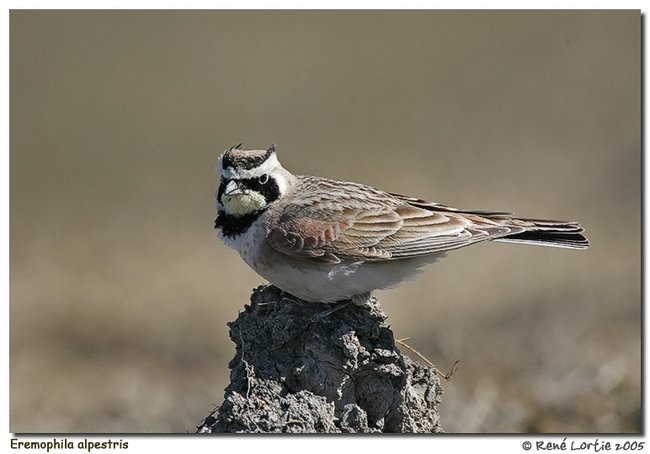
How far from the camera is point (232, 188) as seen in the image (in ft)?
23.6

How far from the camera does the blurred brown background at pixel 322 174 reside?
11.5m

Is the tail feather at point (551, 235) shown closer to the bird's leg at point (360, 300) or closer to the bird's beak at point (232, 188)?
the bird's leg at point (360, 300)

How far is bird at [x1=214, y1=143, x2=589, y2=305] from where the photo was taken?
7.05 metres

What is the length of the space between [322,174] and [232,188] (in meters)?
10.5

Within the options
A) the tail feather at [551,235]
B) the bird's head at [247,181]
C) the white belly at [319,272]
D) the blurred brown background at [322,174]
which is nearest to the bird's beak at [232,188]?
the bird's head at [247,181]

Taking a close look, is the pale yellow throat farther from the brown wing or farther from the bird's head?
the brown wing

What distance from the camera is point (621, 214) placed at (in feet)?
56.1

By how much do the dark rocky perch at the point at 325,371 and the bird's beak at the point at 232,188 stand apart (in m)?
0.73

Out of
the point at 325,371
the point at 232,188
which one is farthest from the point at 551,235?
the point at 232,188

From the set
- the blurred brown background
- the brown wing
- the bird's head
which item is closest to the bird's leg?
the brown wing

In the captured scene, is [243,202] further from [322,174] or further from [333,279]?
[322,174]

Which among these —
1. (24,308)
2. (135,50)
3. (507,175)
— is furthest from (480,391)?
(135,50)

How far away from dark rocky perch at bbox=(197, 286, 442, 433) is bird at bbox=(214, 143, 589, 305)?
0.21 meters

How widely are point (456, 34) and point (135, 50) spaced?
239 inches
